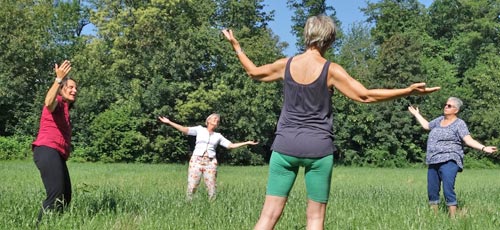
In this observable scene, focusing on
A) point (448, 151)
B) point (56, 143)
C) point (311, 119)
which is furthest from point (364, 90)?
point (448, 151)

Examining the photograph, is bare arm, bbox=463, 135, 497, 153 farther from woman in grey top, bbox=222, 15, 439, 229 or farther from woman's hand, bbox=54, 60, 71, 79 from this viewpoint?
woman's hand, bbox=54, 60, 71, 79

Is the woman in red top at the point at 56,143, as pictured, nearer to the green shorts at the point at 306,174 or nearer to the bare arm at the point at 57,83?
the bare arm at the point at 57,83

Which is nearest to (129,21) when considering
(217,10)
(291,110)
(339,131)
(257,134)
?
(217,10)

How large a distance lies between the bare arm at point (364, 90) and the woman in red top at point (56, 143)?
3.25 m

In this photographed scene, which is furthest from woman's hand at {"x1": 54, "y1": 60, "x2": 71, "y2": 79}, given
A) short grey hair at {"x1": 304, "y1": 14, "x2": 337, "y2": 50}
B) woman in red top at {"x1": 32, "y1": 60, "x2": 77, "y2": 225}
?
short grey hair at {"x1": 304, "y1": 14, "x2": 337, "y2": 50}

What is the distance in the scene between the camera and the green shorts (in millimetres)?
4160

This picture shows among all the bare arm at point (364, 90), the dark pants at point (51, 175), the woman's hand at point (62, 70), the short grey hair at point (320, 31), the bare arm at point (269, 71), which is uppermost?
the short grey hair at point (320, 31)

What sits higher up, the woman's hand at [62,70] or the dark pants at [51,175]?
the woman's hand at [62,70]

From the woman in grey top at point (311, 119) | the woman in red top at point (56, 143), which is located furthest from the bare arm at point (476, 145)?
the woman in red top at point (56, 143)

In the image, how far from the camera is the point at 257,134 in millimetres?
42688

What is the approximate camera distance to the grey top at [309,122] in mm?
4117

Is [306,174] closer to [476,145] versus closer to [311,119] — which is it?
[311,119]

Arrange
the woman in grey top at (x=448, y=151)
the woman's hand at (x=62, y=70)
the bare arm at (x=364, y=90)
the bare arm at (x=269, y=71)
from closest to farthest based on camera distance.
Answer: the bare arm at (x=364, y=90) → the bare arm at (x=269, y=71) → the woman's hand at (x=62, y=70) → the woman in grey top at (x=448, y=151)

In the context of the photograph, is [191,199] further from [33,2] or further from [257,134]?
[33,2]
